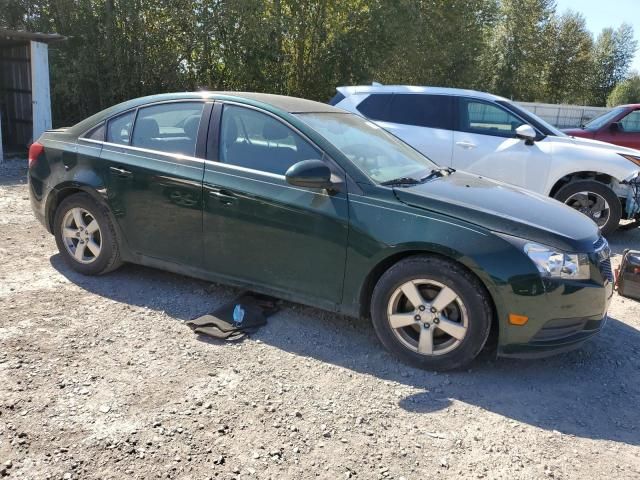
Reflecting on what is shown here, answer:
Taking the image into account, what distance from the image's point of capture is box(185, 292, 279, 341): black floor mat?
3.84 m

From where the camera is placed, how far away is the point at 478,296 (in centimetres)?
325

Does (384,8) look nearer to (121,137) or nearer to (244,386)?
(121,137)

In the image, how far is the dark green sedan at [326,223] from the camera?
328 centimetres

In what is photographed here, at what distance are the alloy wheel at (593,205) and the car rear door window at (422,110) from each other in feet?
5.95

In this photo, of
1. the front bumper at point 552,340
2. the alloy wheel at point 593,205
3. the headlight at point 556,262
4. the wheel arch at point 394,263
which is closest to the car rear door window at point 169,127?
the wheel arch at point 394,263

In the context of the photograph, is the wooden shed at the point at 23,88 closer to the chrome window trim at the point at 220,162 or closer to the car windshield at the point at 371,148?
the chrome window trim at the point at 220,162

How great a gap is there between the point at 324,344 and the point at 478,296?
1141 mm

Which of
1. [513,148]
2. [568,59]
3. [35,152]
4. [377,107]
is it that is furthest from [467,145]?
[568,59]

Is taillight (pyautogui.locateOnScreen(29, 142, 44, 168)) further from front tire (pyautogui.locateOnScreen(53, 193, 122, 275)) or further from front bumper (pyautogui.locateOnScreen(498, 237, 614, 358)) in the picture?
front bumper (pyautogui.locateOnScreen(498, 237, 614, 358))

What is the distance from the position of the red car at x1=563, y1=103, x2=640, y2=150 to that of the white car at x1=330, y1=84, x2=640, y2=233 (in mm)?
2094

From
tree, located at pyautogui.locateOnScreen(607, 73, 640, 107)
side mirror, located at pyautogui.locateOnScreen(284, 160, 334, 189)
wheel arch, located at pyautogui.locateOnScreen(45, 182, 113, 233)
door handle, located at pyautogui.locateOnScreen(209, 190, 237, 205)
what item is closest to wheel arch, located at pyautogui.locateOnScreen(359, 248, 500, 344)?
side mirror, located at pyautogui.locateOnScreen(284, 160, 334, 189)

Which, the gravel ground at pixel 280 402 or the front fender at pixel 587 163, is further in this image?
the front fender at pixel 587 163

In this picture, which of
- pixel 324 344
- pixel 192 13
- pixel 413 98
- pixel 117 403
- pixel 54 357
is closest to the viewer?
pixel 117 403

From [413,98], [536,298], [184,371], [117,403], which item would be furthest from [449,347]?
[413,98]
